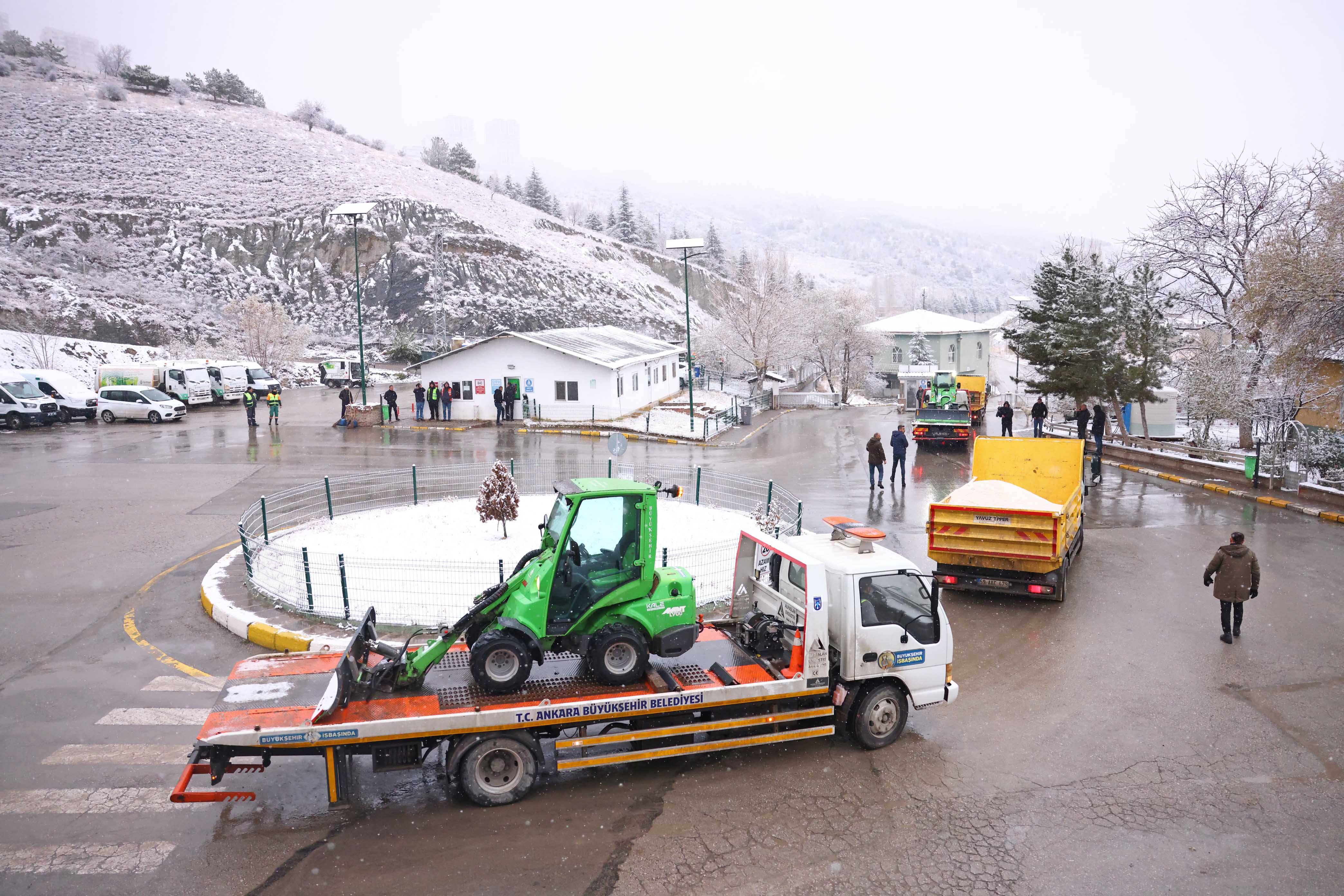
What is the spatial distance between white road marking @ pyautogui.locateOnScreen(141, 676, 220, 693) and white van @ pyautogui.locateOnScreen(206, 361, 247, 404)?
35274 millimetres

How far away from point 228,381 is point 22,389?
9.52m

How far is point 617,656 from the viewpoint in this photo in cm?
724

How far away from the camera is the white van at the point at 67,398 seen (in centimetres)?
3288

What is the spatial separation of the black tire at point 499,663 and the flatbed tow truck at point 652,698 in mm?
116

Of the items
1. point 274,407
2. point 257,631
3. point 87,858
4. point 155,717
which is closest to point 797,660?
point 87,858

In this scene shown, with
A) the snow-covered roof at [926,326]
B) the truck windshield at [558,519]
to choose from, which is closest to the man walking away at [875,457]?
the truck windshield at [558,519]

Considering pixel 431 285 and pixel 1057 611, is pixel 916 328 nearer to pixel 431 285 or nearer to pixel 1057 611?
pixel 431 285

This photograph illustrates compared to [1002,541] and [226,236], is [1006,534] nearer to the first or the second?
[1002,541]

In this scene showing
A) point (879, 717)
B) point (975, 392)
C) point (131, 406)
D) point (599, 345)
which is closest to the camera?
point (879, 717)

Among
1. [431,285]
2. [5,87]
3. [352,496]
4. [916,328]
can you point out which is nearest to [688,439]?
[352,496]

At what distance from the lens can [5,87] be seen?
279 feet

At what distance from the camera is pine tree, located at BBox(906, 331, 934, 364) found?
65312 mm

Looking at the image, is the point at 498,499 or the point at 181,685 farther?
the point at 498,499

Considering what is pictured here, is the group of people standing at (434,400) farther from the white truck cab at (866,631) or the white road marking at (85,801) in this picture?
the white truck cab at (866,631)
